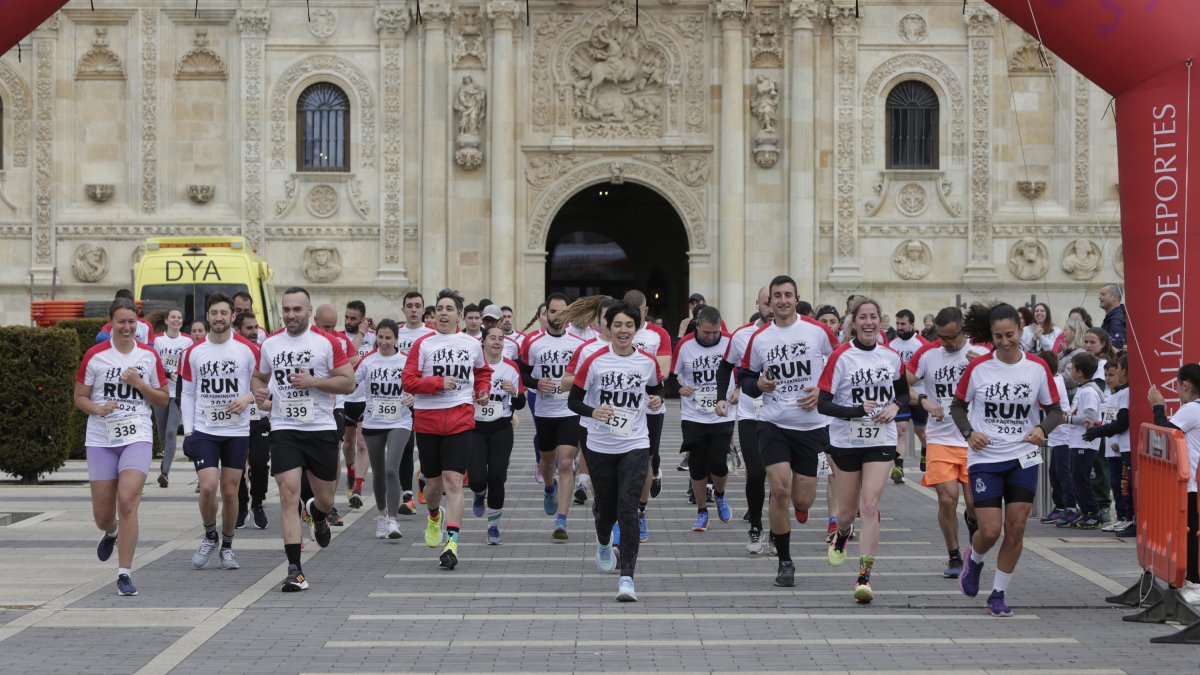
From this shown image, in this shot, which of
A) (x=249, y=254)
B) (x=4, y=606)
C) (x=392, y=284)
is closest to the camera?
(x=4, y=606)

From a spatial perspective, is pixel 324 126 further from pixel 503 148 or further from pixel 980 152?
pixel 980 152

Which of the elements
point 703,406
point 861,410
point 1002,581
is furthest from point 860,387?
point 703,406

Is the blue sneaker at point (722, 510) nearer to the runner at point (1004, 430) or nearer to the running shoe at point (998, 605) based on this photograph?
the runner at point (1004, 430)

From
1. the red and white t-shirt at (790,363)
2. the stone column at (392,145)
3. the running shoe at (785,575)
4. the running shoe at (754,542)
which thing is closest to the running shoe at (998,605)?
the running shoe at (785,575)

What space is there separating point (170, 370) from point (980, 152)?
2089 cm

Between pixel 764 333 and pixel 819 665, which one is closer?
pixel 819 665

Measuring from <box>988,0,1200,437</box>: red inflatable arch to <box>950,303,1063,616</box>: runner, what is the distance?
1.58 m

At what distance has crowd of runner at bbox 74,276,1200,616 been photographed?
459 inches

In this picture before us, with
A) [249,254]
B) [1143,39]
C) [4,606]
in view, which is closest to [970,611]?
[1143,39]

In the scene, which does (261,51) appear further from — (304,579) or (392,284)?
(304,579)

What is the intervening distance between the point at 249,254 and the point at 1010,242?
1627 cm

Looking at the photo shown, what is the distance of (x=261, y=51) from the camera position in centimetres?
3556

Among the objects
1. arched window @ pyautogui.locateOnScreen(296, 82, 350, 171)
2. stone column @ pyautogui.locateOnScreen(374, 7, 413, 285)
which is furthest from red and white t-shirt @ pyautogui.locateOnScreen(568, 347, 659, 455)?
arched window @ pyautogui.locateOnScreen(296, 82, 350, 171)

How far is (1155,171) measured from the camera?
1277cm
